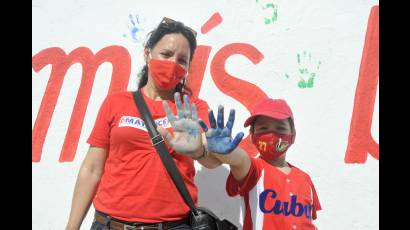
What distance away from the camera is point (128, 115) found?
5.09 feet

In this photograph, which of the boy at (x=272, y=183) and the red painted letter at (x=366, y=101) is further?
the red painted letter at (x=366, y=101)

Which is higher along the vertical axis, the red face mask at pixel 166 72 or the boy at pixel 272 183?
the red face mask at pixel 166 72

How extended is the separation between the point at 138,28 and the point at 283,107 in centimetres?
132

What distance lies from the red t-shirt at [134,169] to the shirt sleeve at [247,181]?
177 mm

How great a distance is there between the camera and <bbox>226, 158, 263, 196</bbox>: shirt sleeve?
1539 millimetres

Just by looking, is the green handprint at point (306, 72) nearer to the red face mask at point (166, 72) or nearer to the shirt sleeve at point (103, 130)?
the red face mask at point (166, 72)

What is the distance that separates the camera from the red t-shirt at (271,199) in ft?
5.14

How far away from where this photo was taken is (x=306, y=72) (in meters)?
2.25

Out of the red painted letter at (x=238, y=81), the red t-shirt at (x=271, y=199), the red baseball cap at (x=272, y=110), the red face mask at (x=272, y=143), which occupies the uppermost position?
the red painted letter at (x=238, y=81)

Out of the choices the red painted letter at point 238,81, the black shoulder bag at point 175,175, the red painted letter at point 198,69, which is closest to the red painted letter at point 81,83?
the red painted letter at point 198,69

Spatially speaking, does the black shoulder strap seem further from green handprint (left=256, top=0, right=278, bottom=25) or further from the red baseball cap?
green handprint (left=256, top=0, right=278, bottom=25)

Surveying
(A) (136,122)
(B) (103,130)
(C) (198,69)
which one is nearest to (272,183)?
(A) (136,122)

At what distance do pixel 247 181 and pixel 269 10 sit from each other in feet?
4.24

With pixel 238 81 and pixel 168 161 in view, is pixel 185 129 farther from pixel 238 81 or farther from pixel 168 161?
pixel 238 81
